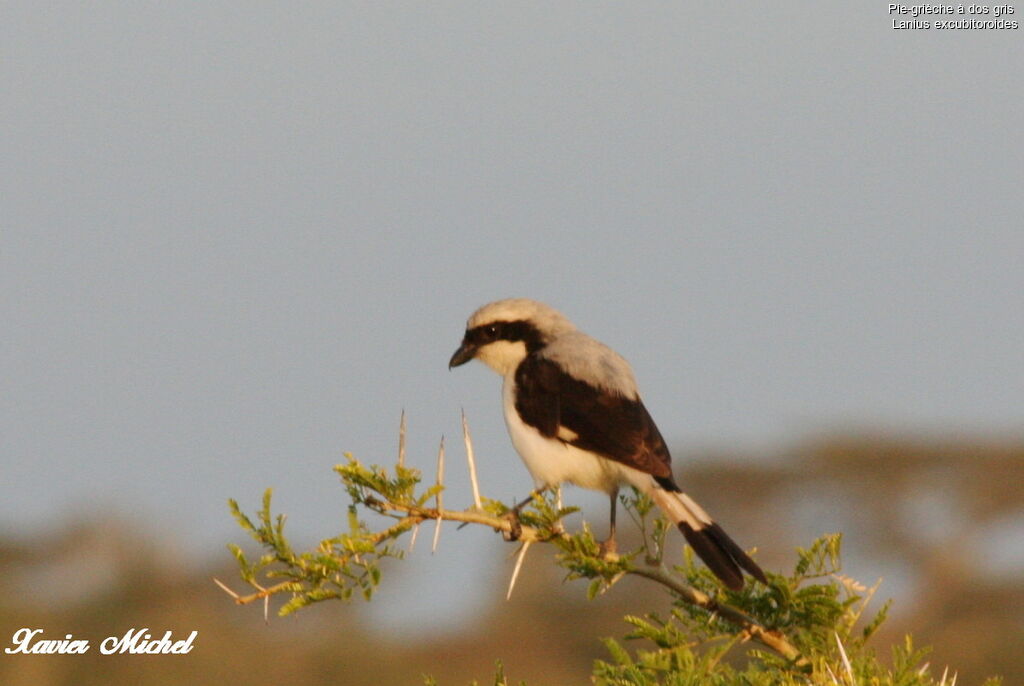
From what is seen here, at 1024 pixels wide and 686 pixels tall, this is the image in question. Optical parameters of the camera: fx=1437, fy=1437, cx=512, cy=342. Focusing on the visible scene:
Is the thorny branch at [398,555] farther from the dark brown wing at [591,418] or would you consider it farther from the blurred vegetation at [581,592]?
the blurred vegetation at [581,592]

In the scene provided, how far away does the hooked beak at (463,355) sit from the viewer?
5.53 meters

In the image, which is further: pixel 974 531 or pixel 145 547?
pixel 974 531

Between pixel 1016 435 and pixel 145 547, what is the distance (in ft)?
50.1

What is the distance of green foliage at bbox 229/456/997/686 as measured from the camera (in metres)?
2.95

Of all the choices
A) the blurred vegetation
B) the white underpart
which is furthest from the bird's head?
the blurred vegetation

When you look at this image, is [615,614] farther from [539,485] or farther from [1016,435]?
[539,485]

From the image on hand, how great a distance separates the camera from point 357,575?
303cm

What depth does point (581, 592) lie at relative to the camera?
24.2 metres

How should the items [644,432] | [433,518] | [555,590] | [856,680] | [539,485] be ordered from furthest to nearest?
1. [555,590]
2. [539,485]
3. [644,432]
4. [433,518]
5. [856,680]

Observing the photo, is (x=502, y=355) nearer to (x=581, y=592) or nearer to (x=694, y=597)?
(x=694, y=597)

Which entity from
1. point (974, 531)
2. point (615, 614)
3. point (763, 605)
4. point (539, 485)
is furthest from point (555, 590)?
point (763, 605)

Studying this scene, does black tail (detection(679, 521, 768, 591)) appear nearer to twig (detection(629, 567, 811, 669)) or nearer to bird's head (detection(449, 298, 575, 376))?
twig (detection(629, 567, 811, 669))
